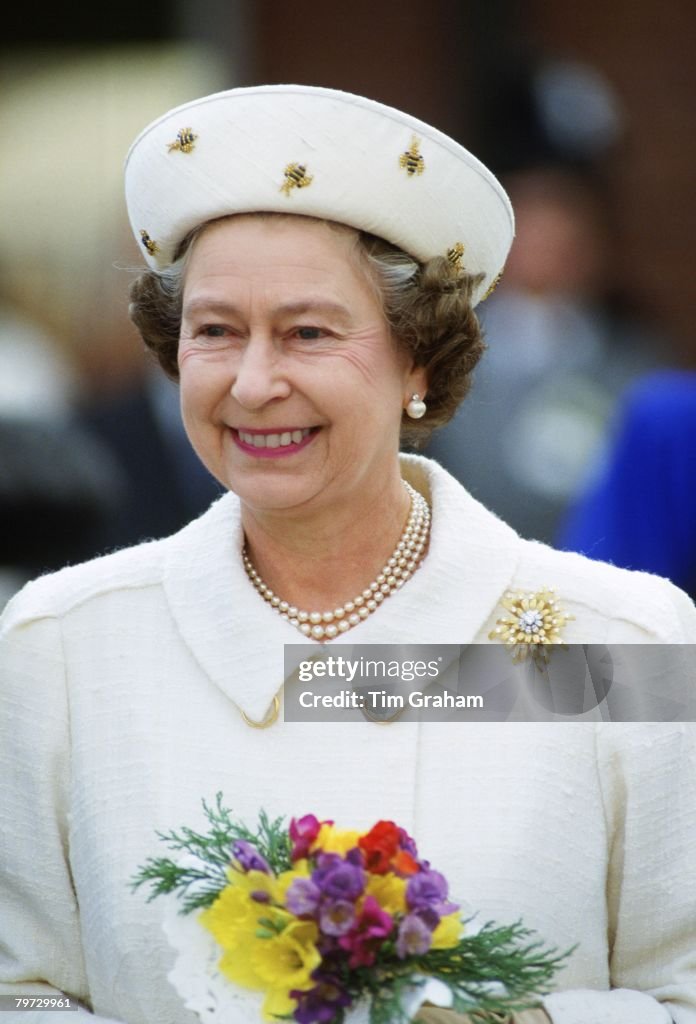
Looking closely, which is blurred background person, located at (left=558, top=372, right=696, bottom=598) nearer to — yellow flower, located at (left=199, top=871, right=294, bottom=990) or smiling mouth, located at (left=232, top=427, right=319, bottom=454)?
smiling mouth, located at (left=232, top=427, right=319, bottom=454)

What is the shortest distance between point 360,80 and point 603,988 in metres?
6.71

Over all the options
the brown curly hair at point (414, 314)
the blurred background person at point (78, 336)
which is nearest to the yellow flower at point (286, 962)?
the brown curly hair at point (414, 314)

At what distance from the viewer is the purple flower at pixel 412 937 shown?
2.40m

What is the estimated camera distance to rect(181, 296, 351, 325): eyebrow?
293 cm

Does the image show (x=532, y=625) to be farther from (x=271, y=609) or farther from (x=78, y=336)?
(x=78, y=336)

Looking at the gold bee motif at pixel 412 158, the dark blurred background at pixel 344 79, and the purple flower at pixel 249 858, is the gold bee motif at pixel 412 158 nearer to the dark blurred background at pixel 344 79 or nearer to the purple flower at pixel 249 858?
the purple flower at pixel 249 858

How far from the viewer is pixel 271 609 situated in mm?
3176

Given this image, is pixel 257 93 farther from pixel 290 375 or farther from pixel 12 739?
pixel 12 739

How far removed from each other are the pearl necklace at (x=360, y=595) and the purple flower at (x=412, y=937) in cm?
82

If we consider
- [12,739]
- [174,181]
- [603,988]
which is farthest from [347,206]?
[603,988]

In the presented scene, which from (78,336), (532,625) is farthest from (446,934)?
(78,336)

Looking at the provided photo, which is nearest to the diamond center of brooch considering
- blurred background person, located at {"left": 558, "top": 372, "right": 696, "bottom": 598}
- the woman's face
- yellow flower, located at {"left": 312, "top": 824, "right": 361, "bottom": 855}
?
A: the woman's face

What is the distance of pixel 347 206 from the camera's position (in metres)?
2.94

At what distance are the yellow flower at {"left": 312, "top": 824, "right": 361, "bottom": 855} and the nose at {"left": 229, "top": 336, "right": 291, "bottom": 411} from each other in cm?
71
